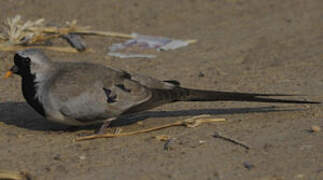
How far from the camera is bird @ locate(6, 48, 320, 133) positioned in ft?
15.6

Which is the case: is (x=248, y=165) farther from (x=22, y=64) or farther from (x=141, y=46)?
(x=141, y=46)

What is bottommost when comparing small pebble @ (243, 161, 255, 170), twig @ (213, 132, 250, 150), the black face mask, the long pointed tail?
small pebble @ (243, 161, 255, 170)

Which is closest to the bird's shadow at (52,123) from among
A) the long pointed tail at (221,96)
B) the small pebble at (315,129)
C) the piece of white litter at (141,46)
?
the long pointed tail at (221,96)

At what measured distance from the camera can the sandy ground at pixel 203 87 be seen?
4.16 meters

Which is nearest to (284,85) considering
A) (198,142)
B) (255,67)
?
(255,67)

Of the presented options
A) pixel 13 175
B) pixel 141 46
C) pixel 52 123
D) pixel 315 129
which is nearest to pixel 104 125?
pixel 52 123

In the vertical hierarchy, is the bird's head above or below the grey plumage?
above

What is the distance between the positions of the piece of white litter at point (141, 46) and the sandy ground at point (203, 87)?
0.48ft

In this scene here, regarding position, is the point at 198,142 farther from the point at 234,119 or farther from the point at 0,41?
the point at 0,41

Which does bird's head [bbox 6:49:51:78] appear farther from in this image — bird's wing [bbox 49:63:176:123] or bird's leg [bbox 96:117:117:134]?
bird's leg [bbox 96:117:117:134]

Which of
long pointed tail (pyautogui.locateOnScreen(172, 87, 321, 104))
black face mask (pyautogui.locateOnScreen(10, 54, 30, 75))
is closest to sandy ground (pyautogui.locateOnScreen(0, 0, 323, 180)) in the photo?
long pointed tail (pyautogui.locateOnScreen(172, 87, 321, 104))

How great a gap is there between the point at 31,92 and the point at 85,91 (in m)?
0.46

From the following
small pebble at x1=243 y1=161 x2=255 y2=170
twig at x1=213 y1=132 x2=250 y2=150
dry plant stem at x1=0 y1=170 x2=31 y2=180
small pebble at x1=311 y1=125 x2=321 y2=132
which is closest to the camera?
dry plant stem at x1=0 y1=170 x2=31 y2=180

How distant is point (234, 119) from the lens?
5.14 m
